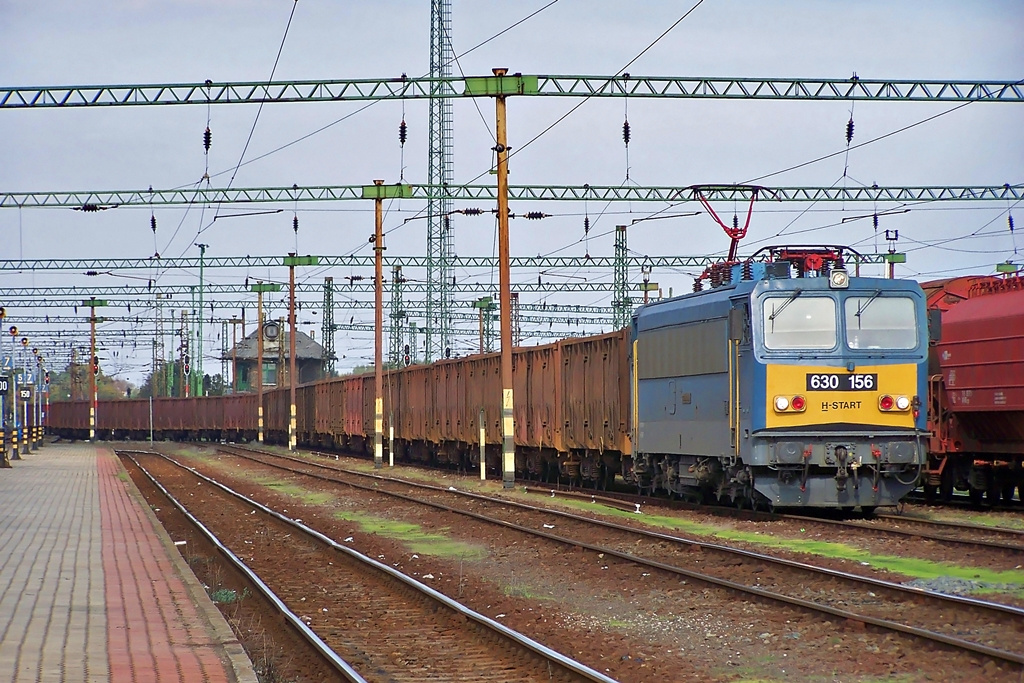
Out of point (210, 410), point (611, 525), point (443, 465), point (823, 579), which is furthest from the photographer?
point (210, 410)

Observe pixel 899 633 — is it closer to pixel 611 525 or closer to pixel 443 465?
pixel 611 525

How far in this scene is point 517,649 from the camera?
9211 millimetres

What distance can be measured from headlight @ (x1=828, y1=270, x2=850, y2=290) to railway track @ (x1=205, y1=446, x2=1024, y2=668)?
4.35 meters

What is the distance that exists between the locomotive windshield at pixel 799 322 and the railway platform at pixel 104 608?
831cm

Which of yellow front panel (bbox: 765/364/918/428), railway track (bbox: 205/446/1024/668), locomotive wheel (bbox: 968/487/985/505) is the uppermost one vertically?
yellow front panel (bbox: 765/364/918/428)

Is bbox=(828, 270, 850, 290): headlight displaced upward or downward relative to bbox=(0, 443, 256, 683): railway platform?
upward

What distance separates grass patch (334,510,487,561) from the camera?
15.8 m

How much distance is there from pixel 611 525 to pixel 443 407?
67.6ft

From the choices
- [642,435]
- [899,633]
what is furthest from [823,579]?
[642,435]

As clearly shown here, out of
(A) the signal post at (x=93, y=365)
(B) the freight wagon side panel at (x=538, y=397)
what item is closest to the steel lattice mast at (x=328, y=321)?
(A) the signal post at (x=93, y=365)

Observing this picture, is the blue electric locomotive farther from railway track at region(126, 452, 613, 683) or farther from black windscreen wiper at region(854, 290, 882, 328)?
railway track at region(126, 452, 613, 683)

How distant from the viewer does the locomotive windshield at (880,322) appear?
1717 cm

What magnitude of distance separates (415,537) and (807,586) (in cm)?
753

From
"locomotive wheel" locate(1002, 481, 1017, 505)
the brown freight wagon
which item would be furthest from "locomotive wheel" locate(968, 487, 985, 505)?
the brown freight wagon
